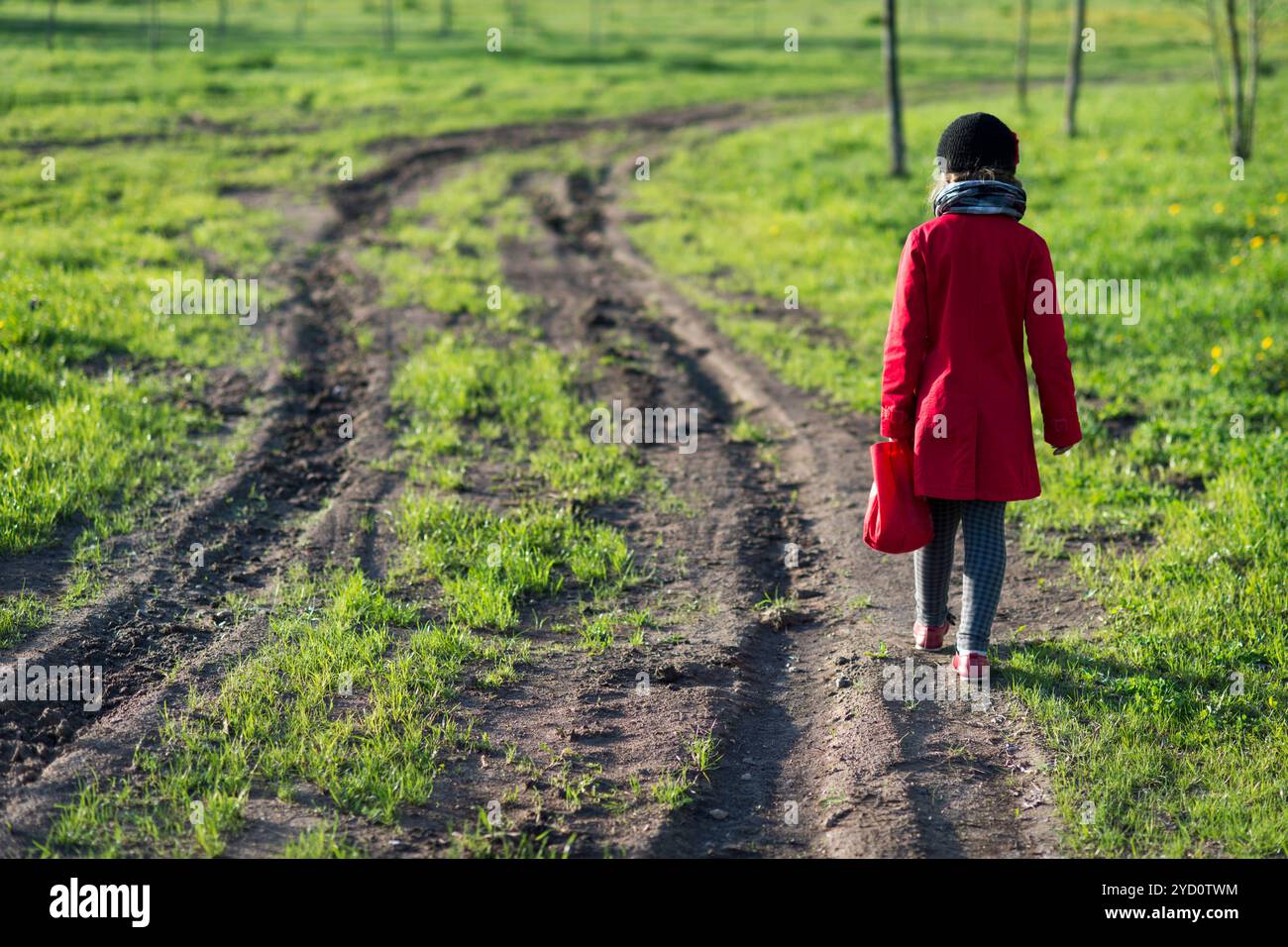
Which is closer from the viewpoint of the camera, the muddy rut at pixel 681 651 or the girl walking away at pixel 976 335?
the muddy rut at pixel 681 651

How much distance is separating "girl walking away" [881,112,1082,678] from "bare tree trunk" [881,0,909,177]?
13.4 m

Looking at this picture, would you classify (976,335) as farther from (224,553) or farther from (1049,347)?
(224,553)

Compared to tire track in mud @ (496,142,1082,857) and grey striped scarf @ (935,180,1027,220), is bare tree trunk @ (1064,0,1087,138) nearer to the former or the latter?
tire track in mud @ (496,142,1082,857)

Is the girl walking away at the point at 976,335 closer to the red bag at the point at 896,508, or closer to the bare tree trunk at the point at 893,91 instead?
the red bag at the point at 896,508

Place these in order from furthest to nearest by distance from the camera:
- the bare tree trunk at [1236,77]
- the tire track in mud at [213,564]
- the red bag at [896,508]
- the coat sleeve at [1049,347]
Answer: the bare tree trunk at [1236,77], the red bag at [896,508], the coat sleeve at [1049,347], the tire track in mud at [213,564]

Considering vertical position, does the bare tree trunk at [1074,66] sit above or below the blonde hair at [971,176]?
above

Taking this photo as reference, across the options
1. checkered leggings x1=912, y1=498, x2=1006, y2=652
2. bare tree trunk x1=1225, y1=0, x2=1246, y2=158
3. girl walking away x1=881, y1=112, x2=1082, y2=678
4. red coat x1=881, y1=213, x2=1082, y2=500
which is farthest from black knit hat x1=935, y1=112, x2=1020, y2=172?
bare tree trunk x1=1225, y1=0, x2=1246, y2=158

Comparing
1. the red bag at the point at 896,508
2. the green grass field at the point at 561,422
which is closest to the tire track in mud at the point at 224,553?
the green grass field at the point at 561,422

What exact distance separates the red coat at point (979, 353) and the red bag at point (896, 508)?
0.11 meters

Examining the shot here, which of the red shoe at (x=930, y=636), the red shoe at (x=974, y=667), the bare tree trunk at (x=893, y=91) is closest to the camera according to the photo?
the red shoe at (x=974, y=667)

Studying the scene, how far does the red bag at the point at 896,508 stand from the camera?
15.8ft

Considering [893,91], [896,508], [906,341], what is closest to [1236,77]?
[893,91]
